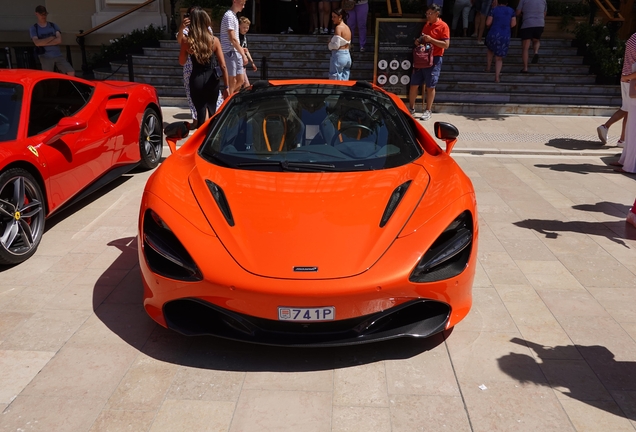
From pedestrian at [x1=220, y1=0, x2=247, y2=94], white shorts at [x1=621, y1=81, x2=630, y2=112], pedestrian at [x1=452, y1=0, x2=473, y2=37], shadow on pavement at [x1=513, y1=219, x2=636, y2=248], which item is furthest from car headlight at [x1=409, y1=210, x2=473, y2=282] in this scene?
pedestrian at [x1=452, y1=0, x2=473, y2=37]

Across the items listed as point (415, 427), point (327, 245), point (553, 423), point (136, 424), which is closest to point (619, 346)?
point (553, 423)

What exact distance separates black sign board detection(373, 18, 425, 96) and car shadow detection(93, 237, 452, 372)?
8.92 metres

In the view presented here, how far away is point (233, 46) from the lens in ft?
31.5

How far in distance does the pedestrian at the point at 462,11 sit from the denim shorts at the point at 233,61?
A: 7.71 meters

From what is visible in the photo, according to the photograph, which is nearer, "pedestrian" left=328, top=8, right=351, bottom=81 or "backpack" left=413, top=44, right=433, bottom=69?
"pedestrian" left=328, top=8, right=351, bottom=81

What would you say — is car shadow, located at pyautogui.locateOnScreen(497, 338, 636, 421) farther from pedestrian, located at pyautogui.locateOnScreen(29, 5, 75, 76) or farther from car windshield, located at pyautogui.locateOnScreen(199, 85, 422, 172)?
pedestrian, located at pyautogui.locateOnScreen(29, 5, 75, 76)

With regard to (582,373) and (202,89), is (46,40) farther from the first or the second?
(582,373)

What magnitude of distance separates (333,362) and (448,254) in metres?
0.92

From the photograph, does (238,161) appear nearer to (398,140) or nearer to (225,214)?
(225,214)

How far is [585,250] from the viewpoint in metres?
5.55

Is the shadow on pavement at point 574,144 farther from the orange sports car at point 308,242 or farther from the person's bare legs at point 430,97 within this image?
the orange sports car at point 308,242

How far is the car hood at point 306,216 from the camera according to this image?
350 cm

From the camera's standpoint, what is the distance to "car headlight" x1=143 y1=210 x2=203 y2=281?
11.7 feet

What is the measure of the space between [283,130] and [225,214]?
119 cm
